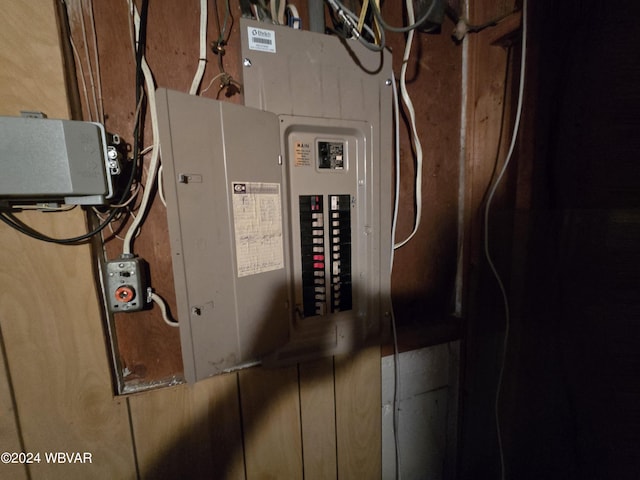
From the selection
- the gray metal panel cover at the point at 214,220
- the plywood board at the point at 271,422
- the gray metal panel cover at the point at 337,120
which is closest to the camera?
the gray metal panel cover at the point at 214,220

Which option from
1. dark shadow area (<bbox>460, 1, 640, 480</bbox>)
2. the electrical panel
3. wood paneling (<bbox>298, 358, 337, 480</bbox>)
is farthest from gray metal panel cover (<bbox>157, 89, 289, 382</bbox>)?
dark shadow area (<bbox>460, 1, 640, 480</bbox>)

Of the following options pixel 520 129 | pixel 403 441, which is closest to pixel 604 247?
pixel 520 129

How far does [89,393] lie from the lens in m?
0.55

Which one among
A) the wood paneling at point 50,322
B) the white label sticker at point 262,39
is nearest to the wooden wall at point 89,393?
the wood paneling at point 50,322

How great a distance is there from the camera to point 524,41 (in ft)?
1.98

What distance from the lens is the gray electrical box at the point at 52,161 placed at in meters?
0.43

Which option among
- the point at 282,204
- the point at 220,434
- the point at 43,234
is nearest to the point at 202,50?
the point at 282,204

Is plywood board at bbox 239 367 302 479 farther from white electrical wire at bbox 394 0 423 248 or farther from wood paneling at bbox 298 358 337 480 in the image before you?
white electrical wire at bbox 394 0 423 248

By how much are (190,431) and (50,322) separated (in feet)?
1.31

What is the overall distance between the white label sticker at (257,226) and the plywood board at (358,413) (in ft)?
1.31

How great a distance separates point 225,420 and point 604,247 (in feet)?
3.14

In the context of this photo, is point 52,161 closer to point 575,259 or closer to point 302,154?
point 302,154

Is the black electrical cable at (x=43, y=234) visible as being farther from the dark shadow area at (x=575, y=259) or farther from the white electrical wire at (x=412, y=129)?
the dark shadow area at (x=575, y=259)

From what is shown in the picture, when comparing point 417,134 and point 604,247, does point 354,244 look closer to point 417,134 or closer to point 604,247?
point 417,134
